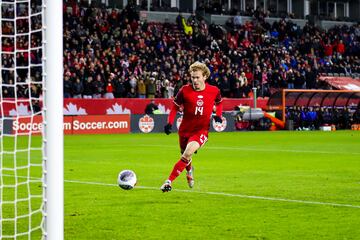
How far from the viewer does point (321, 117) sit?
43500 millimetres

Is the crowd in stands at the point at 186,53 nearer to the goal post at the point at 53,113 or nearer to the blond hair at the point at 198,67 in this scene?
the blond hair at the point at 198,67

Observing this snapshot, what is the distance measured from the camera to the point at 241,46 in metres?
51.1

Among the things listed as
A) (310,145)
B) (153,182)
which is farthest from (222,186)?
(310,145)

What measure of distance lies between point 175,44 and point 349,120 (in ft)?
33.8

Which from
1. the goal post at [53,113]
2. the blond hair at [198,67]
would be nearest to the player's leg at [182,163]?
the blond hair at [198,67]

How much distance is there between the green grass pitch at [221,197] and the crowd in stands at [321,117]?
1760cm

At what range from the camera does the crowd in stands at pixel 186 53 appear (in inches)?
1583

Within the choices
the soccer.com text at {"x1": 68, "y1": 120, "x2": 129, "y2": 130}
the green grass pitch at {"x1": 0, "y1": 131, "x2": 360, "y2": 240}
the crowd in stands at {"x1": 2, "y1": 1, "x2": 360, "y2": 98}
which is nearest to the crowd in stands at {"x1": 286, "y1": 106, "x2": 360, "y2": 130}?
the crowd in stands at {"x1": 2, "y1": 1, "x2": 360, "y2": 98}

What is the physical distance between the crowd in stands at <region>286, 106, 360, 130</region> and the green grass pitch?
1760cm

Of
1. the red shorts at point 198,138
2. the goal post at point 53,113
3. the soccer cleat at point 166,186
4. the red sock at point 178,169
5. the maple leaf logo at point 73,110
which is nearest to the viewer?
the goal post at point 53,113

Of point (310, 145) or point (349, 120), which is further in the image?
point (349, 120)

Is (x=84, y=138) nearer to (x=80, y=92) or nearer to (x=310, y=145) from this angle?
(x=80, y=92)

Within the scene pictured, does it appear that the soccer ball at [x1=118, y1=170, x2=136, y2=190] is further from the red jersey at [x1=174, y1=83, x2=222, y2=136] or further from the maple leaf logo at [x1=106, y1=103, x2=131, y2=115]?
the maple leaf logo at [x1=106, y1=103, x2=131, y2=115]

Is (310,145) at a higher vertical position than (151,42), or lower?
lower
